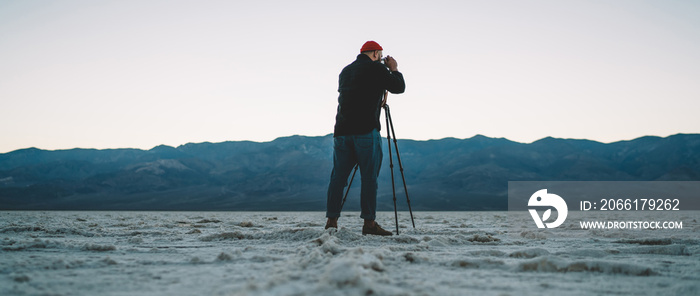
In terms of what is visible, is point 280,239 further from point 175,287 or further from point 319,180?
point 319,180

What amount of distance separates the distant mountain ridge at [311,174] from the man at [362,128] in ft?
206

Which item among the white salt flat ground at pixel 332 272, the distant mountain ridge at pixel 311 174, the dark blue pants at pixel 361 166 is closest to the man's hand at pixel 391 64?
the dark blue pants at pixel 361 166

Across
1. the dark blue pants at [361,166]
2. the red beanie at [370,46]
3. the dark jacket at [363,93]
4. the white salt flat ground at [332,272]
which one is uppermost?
the red beanie at [370,46]

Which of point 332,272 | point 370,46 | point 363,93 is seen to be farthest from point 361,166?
point 332,272

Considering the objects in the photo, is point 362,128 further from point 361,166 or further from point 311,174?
point 311,174

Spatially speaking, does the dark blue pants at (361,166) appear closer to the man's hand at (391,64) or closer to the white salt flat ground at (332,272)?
the man's hand at (391,64)

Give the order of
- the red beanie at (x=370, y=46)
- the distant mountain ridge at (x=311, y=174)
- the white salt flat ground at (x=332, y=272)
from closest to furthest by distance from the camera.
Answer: the white salt flat ground at (x=332, y=272)
the red beanie at (x=370, y=46)
the distant mountain ridge at (x=311, y=174)

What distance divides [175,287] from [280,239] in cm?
252

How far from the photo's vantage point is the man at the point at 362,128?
5.21 m

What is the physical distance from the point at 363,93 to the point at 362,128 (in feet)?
1.25

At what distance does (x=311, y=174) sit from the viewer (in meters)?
97.6

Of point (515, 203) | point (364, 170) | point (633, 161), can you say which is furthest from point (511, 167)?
point (364, 170)

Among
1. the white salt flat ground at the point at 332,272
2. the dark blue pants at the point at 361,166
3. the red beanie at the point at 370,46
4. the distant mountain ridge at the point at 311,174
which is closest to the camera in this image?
the white salt flat ground at the point at 332,272

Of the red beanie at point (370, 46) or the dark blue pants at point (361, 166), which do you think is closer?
the dark blue pants at point (361, 166)
